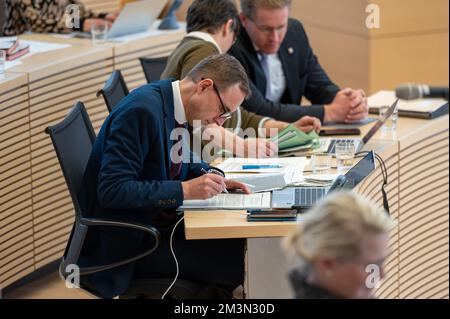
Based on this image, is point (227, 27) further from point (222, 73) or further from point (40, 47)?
point (40, 47)

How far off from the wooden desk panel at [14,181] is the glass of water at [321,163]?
1.38 m

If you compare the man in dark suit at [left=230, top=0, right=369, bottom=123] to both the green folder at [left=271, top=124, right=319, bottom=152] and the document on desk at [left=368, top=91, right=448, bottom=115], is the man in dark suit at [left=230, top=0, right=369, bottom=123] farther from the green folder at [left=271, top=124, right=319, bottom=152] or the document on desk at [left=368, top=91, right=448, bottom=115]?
the green folder at [left=271, top=124, right=319, bottom=152]

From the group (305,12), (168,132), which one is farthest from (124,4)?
(168,132)

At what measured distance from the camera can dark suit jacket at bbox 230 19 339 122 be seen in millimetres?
4105

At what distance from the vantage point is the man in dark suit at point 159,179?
291 centimetres

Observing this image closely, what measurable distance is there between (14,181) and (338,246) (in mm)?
2762

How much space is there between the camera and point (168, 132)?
3.05 m

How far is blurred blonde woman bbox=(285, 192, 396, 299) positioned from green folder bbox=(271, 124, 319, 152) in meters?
2.07

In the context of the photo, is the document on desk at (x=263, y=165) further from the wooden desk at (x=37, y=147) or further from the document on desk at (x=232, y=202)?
the wooden desk at (x=37, y=147)

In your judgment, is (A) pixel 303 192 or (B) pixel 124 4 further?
(B) pixel 124 4

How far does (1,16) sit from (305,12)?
2827 millimetres

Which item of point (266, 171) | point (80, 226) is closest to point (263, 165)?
point (266, 171)

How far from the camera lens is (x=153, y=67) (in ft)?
14.1

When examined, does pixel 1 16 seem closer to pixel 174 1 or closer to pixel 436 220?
pixel 174 1
